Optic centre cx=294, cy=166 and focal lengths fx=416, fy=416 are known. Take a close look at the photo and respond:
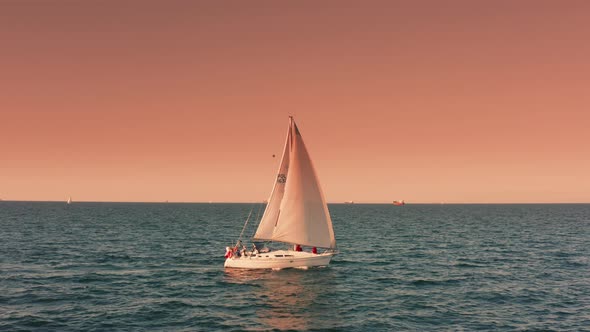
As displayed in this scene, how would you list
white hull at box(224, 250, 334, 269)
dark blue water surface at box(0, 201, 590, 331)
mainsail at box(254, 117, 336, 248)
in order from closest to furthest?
1. dark blue water surface at box(0, 201, 590, 331)
2. mainsail at box(254, 117, 336, 248)
3. white hull at box(224, 250, 334, 269)

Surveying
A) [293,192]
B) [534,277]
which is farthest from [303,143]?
[534,277]

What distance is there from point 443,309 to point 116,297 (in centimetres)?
2638

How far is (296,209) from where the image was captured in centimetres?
4375

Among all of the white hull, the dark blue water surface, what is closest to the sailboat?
the white hull

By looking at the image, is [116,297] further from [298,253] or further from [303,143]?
[303,143]

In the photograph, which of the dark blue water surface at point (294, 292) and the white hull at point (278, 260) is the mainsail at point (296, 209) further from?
the dark blue water surface at point (294, 292)

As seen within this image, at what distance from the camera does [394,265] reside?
51500 millimetres

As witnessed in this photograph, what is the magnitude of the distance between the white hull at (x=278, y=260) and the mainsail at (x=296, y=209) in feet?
4.80

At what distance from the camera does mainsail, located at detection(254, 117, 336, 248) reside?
43.1m

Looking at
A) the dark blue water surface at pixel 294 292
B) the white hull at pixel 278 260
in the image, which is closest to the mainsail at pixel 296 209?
the white hull at pixel 278 260

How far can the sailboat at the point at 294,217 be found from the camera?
4316cm

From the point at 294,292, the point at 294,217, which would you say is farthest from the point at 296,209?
the point at 294,292

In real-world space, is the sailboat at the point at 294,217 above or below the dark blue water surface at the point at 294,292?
A: above

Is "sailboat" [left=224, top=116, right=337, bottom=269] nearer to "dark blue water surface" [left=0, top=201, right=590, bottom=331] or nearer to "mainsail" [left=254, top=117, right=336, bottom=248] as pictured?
"mainsail" [left=254, top=117, right=336, bottom=248]
